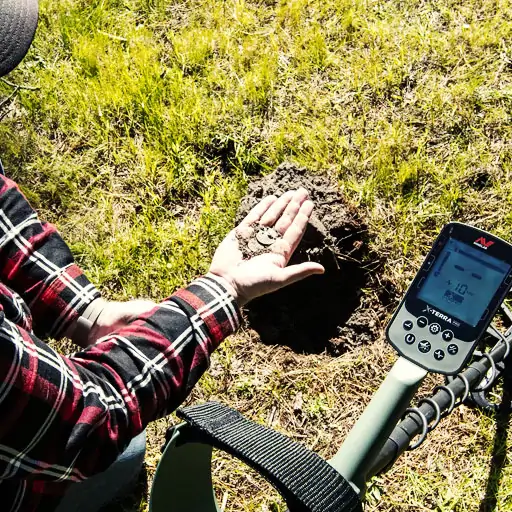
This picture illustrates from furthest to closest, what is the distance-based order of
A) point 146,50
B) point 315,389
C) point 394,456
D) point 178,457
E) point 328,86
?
point 146,50 < point 328,86 < point 315,389 < point 394,456 < point 178,457

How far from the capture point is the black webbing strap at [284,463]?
3.18 feet

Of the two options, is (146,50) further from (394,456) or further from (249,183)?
(394,456)

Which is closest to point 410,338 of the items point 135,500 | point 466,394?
point 466,394

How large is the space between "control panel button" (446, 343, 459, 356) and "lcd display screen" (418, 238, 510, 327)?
7cm

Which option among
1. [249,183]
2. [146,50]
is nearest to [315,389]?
[249,183]

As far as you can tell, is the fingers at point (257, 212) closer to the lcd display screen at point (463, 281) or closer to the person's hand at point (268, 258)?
the person's hand at point (268, 258)

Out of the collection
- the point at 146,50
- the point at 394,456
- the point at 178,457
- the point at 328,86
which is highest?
the point at 146,50

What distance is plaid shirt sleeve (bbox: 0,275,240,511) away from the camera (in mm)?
1215

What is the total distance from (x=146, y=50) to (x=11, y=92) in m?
0.71

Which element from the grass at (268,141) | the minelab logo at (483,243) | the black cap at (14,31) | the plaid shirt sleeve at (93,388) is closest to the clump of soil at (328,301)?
the grass at (268,141)

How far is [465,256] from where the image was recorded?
5.18ft

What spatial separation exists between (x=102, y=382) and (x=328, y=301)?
1198mm

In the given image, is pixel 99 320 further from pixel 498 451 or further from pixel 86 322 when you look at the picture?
pixel 498 451

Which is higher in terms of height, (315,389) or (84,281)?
(84,281)
